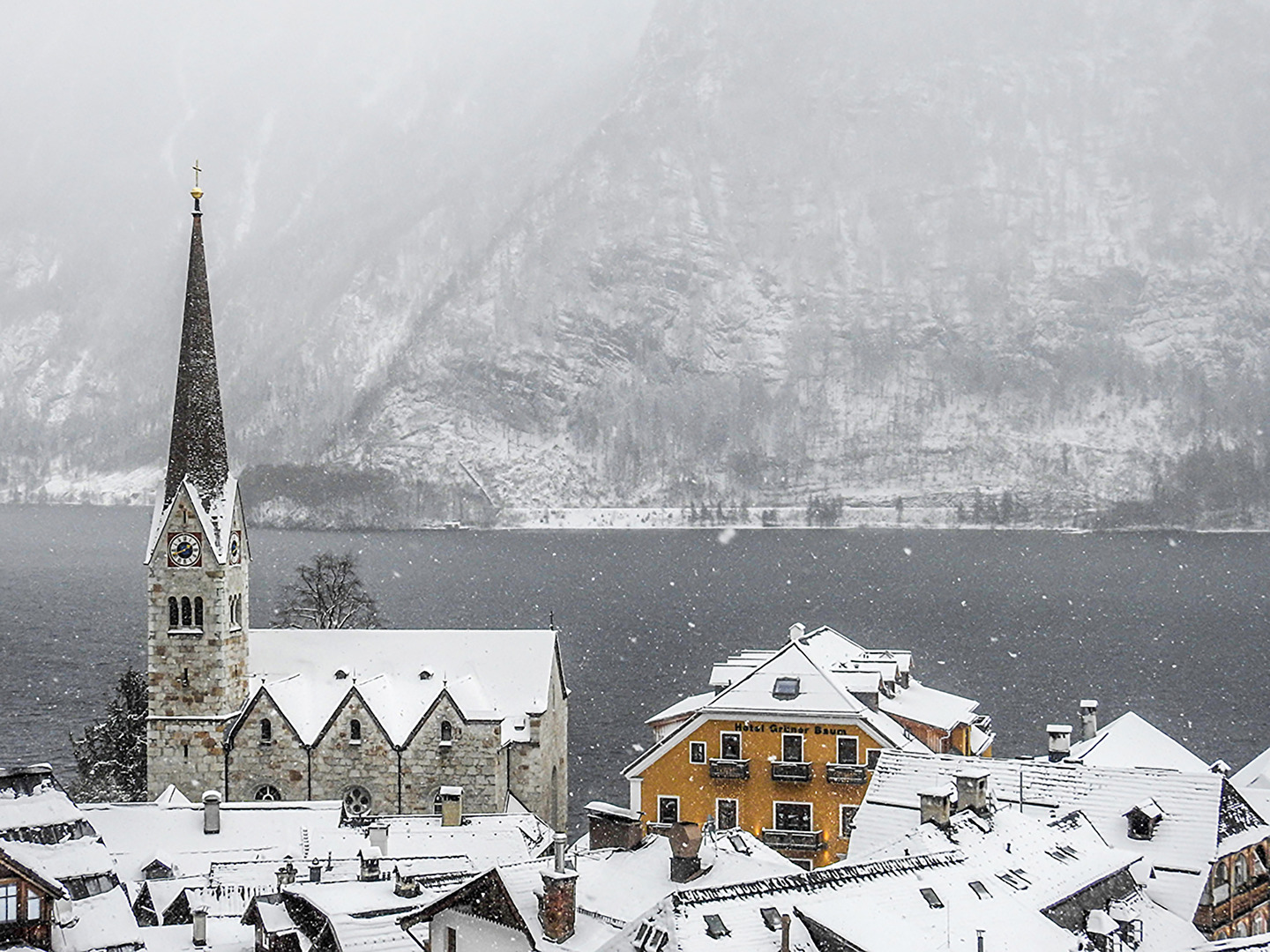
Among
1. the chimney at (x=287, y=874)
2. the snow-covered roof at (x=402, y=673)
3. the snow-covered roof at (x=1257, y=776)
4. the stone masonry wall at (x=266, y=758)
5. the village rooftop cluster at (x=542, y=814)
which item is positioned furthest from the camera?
the snow-covered roof at (x=402, y=673)

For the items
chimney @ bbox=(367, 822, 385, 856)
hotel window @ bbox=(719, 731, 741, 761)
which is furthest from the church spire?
hotel window @ bbox=(719, 731, 741, 761)

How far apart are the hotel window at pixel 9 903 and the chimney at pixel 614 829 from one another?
14.8 meters

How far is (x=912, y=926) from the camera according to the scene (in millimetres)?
33562

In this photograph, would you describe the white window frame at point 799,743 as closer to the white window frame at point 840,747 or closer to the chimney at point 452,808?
the white window frame at point 840,747

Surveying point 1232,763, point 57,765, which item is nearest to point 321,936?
point 57,765

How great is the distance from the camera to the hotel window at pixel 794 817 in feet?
203

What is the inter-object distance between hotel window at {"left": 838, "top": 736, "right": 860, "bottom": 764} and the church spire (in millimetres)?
33437

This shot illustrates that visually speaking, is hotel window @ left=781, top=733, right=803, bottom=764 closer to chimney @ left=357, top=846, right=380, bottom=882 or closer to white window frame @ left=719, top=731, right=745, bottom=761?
white window frame @ left=719, top=731, right=745, bottom=761

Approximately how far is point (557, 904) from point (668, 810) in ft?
94.6

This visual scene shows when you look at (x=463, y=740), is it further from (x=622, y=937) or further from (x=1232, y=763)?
(x=1232, y=763)

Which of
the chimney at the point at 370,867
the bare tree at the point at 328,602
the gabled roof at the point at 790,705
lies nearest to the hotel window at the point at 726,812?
the gabled roof at the point at 790,705

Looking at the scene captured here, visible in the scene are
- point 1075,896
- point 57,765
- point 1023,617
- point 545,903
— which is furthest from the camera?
point 1023,617

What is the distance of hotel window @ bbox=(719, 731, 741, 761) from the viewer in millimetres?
62938

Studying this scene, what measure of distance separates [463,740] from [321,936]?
126ft
